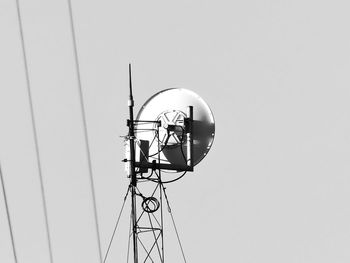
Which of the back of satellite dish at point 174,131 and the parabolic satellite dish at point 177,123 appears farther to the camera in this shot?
the parabolic satellite dish at point 177,123

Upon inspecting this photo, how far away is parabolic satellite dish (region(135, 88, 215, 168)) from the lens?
13781mm

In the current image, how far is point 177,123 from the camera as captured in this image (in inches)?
552

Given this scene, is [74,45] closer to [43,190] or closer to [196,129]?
[43,190]

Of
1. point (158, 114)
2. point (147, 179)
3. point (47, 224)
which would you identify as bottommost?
point (47, 224)

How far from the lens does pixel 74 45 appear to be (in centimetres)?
1791

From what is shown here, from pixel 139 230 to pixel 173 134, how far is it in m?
1.60

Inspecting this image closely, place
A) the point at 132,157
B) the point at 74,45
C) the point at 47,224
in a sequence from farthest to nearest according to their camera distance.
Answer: the point at 74,45, the point at 47,224, the point at 132,157

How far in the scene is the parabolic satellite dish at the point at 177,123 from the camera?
543 inches

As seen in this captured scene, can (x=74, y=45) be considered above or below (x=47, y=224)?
above

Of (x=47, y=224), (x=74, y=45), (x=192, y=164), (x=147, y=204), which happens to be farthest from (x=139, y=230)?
(x=74, y=45)

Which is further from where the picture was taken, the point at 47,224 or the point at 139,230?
the point at 47,224

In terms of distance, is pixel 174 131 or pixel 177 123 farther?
pixel 177 123

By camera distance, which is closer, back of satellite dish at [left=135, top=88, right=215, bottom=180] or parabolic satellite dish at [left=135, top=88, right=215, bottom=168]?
back of satellite dish at [left=135, top=88, right=215, bottom=180]

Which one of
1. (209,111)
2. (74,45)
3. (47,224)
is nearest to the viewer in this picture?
(209,111)
